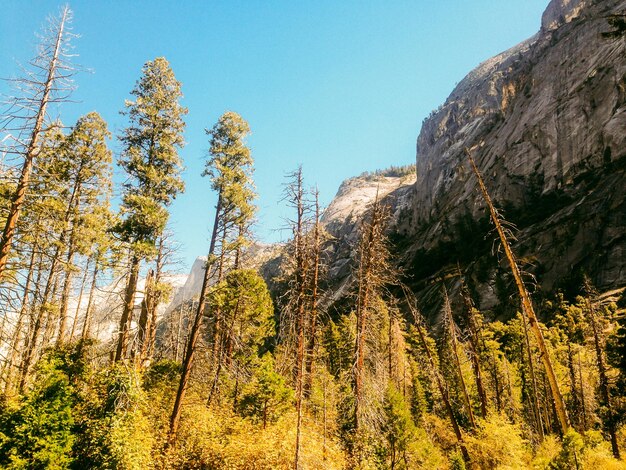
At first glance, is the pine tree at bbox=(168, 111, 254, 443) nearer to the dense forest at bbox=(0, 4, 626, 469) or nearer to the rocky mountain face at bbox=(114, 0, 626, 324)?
the dense forest at bbox=(0, 4, 626, 469)

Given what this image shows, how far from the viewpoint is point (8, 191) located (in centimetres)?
1304

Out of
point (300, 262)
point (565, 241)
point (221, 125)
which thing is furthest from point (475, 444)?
point (565, 241)

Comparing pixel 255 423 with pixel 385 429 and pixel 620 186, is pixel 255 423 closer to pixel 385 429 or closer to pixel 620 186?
pixel 385 429

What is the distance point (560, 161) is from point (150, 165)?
5415 centimetres

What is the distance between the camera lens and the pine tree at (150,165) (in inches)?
528

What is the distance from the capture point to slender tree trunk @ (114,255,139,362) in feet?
40.9

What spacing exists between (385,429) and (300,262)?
34.7 ft

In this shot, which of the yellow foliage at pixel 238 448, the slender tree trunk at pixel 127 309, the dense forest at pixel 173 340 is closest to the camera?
the dense forest at pixel 173 340

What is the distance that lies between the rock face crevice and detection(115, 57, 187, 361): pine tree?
47.7m

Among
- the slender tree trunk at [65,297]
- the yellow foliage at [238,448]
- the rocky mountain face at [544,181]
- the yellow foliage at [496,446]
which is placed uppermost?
the rocky mountain face at [544,181]

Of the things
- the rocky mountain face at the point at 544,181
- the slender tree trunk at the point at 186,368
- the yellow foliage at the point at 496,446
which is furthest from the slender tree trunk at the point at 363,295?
the rocky mountain face at the point at 544,181

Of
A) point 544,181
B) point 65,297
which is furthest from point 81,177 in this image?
point 544,181

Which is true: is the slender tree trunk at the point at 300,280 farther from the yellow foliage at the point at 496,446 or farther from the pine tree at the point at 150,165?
the yellow foliage at the point at 496,446

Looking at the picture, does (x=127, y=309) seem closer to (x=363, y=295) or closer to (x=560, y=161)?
(x=363, y=295)
